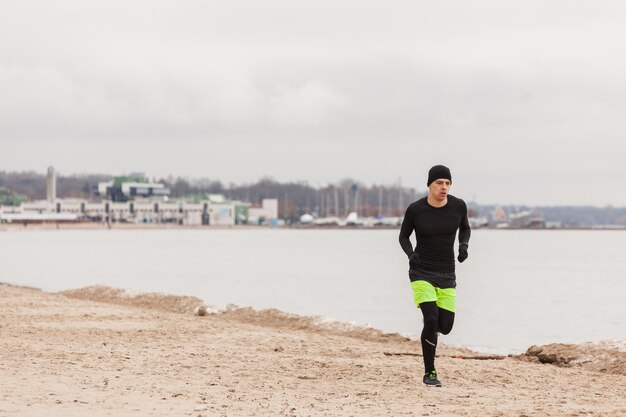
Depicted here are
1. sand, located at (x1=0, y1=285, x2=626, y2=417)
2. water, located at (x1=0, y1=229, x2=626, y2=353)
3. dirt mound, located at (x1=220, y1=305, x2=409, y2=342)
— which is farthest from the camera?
water, located at (x1=0, y1=229, x2=626, y2=353)

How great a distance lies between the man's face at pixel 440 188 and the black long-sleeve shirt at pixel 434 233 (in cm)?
14

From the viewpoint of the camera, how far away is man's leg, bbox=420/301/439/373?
9906 millimetres

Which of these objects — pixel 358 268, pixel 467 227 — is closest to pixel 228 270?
pixel 358 268

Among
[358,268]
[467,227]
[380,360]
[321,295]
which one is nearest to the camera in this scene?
[467,227]

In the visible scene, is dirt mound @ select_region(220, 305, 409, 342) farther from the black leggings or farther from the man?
the man

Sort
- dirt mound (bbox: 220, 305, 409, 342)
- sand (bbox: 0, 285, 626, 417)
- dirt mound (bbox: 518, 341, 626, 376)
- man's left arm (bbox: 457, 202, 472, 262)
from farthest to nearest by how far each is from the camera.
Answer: dirt mound (bbox: 220, 305, 409, 342), dirt mound (bbox: 518, 341, 626, 376), man's left arm (bbox: 457, 202, 472, 262), sand (bbox: 0, 285, 626, 417)

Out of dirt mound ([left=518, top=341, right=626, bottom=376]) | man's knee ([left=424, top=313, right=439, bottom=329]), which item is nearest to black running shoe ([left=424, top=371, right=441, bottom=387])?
man's knee ([left=424, top=313, right=439, bottom=329])

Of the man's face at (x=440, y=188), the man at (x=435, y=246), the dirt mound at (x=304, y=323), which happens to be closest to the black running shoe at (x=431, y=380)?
the man at (x=435, y=246)

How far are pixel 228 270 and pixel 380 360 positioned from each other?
51.0 meters

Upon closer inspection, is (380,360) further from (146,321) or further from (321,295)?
(321,295)

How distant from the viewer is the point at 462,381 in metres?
10.8

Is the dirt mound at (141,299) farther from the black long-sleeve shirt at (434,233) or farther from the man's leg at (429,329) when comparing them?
the black long-sleeve shirt at (434,233)

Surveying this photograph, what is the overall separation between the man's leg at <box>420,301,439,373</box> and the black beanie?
130 cm

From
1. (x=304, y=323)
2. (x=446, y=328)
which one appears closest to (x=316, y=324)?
(x=304, y=323)
